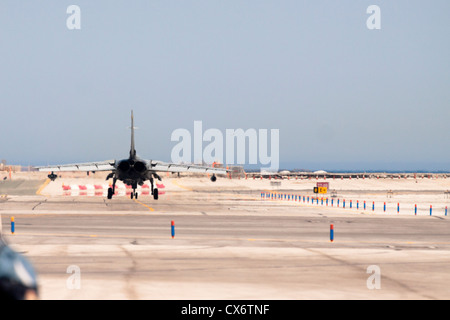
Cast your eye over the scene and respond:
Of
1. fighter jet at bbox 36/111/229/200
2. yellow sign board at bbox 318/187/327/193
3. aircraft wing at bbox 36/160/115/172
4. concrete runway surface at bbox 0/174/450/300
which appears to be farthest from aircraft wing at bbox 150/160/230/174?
concrete runway surface at bbox 0/174/450/300

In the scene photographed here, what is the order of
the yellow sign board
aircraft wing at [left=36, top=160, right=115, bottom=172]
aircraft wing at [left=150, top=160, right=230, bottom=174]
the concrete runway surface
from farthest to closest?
1. the yellow sign board
2. aircraft wing at [left=36, top=160, right=115, bottom=172]
3. aircraft wing at [left=150, top=160, right=230, bottom=174]
4. the concrete runway surface

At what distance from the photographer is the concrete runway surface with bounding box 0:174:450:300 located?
14.1 metres

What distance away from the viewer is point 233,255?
2070 cm

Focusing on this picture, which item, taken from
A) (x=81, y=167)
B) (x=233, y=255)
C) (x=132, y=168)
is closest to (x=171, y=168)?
(x=132, y=168)

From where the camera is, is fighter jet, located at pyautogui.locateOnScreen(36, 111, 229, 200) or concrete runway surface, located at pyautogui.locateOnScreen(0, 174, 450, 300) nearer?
concrete runway surface, located at pyautogui.locateOnScreen(0, 174, 450, 300)

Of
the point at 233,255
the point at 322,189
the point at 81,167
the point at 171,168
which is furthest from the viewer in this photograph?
the point at 322,189

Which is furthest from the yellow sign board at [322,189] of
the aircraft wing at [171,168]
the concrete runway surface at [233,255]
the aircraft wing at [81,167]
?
the aircraft wing at [81,167]

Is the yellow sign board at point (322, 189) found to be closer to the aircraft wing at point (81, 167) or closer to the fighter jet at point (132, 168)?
the fighter jet at point (132, 168)

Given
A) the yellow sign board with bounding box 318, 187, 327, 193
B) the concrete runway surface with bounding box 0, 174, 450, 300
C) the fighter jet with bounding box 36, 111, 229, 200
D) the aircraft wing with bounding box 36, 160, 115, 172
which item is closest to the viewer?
the concrete runway surface with bounding box 0, 174, 450, 300

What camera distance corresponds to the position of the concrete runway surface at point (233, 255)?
14070mm

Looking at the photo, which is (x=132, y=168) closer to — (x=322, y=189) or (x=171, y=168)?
(x=171, y=168)

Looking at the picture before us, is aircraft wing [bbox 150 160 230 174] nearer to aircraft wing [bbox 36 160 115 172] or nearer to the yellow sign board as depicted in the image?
aircraft wing [bbox 36 160 115 172]

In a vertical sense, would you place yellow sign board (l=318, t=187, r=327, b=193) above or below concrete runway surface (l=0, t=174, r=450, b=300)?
below
